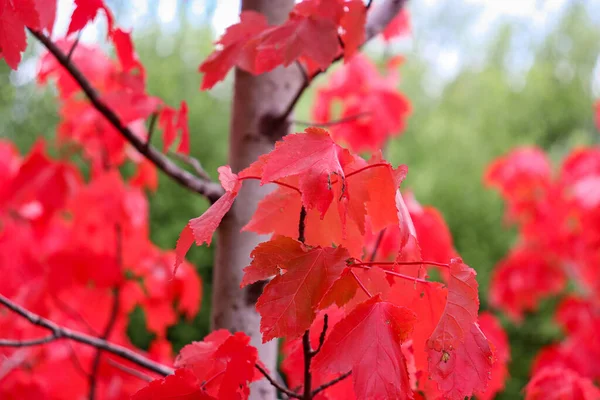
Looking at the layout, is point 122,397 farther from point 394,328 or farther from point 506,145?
point 506,145

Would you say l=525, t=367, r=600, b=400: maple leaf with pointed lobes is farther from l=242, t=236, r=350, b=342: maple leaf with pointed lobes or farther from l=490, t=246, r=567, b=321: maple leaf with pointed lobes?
l=490, t=246, r=567, b=321: maple leaf with pointed lobes

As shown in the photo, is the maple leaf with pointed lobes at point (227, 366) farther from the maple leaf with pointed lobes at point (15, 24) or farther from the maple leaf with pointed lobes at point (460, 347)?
the maple leaf with pointed lobes at point (15, 24)

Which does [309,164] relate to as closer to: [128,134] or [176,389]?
[176,389]

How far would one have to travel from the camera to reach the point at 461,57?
4438 millimetres

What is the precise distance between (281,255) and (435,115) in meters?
3.23

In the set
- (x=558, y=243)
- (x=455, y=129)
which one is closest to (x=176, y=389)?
(x=558, y=243)

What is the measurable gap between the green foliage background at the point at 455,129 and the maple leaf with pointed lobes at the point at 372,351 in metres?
1.95

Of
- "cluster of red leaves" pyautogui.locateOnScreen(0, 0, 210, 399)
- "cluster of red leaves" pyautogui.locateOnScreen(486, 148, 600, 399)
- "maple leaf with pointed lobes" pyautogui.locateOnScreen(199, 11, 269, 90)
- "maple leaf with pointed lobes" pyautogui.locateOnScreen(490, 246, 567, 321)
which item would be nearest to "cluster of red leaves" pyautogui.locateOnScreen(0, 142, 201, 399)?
"cluster of red leaves" pyautogui.locateOnScreen(0, 0, 210, 399)

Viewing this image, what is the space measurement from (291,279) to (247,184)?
0.98ft

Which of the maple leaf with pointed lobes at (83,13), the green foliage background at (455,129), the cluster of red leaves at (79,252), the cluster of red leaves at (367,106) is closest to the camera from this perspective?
the maple leaf with pointed lobes at (83,13)

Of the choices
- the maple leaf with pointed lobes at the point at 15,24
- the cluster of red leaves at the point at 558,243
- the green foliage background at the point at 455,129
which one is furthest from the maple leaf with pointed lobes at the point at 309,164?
the green foliage background at the point at 455,129

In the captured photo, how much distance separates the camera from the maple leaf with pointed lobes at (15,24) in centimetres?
41

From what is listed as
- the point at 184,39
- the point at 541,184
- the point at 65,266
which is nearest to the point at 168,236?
the point at 184,39

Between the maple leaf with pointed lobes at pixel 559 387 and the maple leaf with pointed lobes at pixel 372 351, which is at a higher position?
the maple leaf with pointed lobes at pixel 372 351
